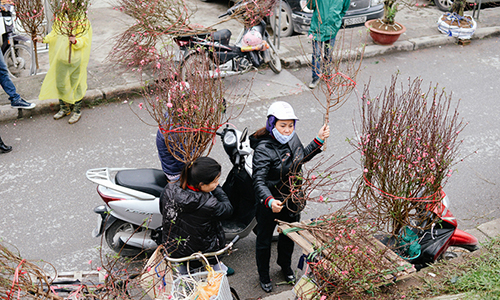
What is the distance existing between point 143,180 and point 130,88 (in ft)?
10.1

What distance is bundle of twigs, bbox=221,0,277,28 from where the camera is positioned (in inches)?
258

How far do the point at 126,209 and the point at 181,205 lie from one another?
758mm

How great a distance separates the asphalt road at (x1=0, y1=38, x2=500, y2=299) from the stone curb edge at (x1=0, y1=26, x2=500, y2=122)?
0.45 feet

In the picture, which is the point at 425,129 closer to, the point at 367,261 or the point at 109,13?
the point at 367,261

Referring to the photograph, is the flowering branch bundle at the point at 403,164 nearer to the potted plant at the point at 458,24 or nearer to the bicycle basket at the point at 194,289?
the bicycle basket at the point at 194,289

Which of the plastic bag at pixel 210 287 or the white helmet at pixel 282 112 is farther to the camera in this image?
the white helmet at pixel 282 112

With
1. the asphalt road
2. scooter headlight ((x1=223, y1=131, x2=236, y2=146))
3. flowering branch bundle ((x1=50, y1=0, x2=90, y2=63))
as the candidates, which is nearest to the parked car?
the asphalt road

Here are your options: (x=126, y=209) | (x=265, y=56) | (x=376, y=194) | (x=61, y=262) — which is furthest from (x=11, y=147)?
(x=376, y=194)

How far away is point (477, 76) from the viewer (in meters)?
7.46

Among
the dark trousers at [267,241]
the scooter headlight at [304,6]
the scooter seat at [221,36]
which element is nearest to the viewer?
the dark trousers at [267,241]

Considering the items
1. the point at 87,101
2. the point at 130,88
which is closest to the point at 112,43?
the point at 130,88

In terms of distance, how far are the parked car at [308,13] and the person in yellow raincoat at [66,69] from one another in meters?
3.91

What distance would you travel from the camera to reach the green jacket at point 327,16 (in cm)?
646

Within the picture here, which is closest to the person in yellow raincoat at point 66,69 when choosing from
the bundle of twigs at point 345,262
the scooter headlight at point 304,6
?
the bundle of twigs at point 345,262
